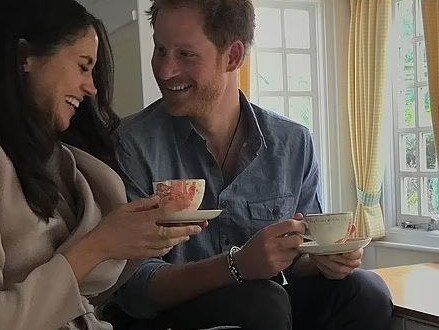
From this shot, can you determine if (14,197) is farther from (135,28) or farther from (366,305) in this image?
(135,28)

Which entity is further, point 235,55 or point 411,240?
point 411,240

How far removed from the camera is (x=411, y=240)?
3.53 meters

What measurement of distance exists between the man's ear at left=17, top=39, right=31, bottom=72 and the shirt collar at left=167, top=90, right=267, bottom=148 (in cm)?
49

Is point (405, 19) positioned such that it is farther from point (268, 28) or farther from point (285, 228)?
point (285, 228)

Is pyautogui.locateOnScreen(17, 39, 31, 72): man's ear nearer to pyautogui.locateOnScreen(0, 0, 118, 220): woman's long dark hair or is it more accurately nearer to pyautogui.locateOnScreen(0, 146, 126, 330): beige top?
pyautogui.locateOnScreen(0, 0, 118, 220): woman's long dark hair

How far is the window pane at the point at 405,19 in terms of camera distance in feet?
11.7

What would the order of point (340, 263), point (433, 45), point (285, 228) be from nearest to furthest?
point (285, 228) < point (340, 263) < point (433, 45)

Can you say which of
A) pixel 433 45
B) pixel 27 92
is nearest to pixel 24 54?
pixel 27 92

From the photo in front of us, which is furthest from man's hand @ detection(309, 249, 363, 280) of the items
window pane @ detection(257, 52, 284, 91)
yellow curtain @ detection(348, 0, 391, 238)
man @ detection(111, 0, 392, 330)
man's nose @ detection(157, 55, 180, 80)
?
window pane @ detection(257, 52, 284, 91)

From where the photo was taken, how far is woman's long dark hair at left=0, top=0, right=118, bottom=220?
1268 millimetres

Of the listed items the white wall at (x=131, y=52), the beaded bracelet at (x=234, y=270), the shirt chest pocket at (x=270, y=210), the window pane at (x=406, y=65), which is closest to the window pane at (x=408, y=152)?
the window pane at (x=406, y=65)

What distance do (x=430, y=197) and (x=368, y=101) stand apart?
0.60 m

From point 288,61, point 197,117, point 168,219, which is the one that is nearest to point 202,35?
point 197,117

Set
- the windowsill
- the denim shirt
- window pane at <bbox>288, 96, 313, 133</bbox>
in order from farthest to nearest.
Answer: window pane at <bbox>288, 96, 313, 133</bbox> < the windowsill < the denim shirt
